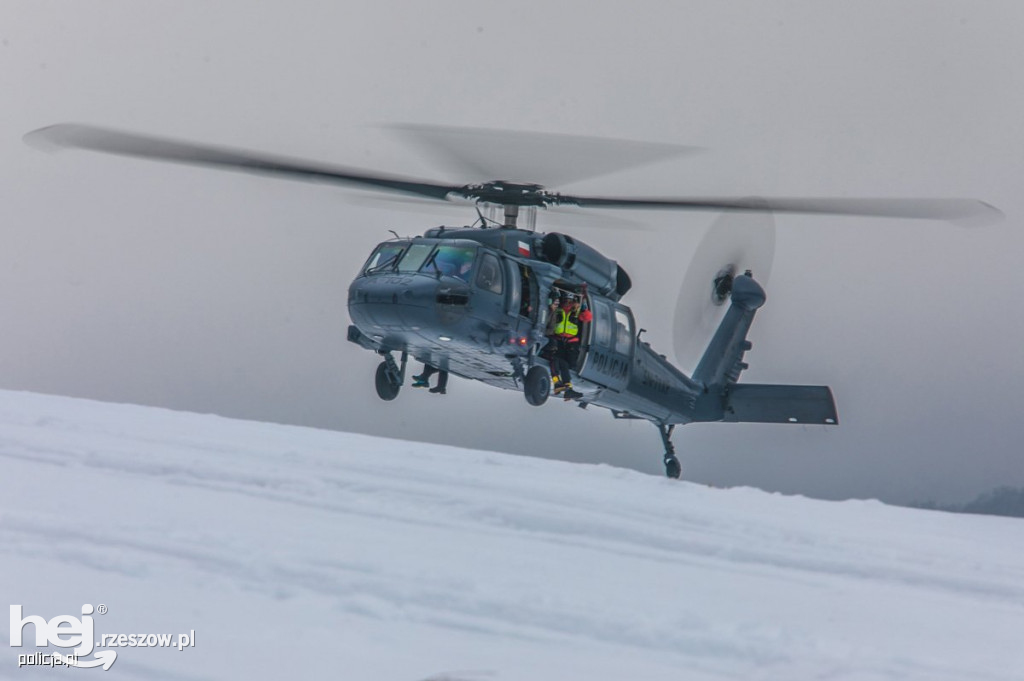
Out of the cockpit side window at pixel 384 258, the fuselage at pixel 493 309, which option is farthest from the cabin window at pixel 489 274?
the cockpit side window at pixel 384 258

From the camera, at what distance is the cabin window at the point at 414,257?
10750mm

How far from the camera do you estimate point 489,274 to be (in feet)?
36.0

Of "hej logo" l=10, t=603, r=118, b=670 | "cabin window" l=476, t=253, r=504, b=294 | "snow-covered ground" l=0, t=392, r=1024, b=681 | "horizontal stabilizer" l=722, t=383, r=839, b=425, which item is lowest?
"hej logo" l=10, t=603, r=118, b=670

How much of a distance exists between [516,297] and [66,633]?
22.5 feet

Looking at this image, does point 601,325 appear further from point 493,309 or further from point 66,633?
point 66,633

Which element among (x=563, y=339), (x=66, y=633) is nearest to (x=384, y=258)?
(x=563, y=339)

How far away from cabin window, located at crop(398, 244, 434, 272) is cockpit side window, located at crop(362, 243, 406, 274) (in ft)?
0.39

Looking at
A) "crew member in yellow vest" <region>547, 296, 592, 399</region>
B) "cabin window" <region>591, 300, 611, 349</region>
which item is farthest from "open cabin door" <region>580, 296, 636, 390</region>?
"crew member in yellow vest" <region>547, 296, 592, 399</region>

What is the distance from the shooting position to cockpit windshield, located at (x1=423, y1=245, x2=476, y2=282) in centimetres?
1066

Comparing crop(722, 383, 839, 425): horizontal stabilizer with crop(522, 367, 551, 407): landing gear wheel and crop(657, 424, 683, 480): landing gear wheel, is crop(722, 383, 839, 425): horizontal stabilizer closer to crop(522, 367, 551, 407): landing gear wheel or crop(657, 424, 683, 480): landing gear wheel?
crop(657, 424, 683, 480): landing gear wheel

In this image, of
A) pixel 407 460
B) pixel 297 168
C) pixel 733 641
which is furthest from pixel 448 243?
pixel 733 641

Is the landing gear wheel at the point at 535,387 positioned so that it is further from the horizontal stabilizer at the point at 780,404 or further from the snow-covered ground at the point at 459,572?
the horizontal stabilizer at the point at 780,404

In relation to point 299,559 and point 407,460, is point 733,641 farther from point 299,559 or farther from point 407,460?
point 407,460

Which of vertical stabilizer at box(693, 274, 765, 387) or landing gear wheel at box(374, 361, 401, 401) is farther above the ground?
vertical stabilizer at box(693, 274, 765, 387)
